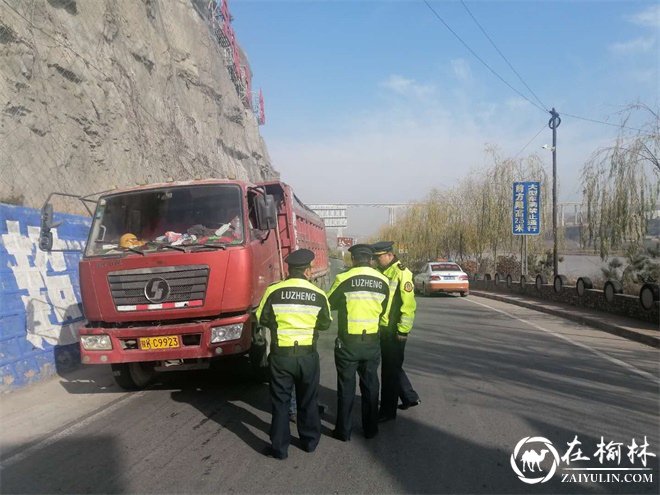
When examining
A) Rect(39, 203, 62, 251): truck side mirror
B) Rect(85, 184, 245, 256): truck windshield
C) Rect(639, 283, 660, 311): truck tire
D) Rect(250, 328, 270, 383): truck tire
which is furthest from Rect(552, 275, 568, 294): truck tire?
Rect(39, 203, 62, 251): truck side mirror

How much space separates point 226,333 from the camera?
559cm

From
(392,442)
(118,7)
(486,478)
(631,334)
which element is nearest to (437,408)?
(392,442)

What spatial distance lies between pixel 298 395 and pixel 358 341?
2.34ft

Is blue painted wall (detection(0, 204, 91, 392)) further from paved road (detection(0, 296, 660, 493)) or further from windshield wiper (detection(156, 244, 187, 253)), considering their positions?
windshield wiper (detection(156, 244, 187, 253))

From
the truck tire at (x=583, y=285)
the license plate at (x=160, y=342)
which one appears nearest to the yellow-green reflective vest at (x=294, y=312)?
the license plate at (x=160, y=342)

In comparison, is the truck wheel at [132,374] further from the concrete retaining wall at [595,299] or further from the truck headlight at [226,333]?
the concrete retaining wall at [595,299]

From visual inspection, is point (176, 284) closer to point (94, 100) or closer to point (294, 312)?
point (294, 312)

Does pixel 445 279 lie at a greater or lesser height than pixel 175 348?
lesser

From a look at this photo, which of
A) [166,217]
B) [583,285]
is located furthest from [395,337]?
[583,285]

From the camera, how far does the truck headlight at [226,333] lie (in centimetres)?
557

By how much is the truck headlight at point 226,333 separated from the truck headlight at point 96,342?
1.18 meters

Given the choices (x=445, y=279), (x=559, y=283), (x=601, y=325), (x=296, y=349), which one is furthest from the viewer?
(x=445, y=279)

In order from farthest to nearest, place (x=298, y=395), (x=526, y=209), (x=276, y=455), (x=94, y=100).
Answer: (x=526, y=209), (x=94, y=100), (x=298, y=395), (x=276, y=455)

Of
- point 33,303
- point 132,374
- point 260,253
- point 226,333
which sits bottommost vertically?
point 132,374
